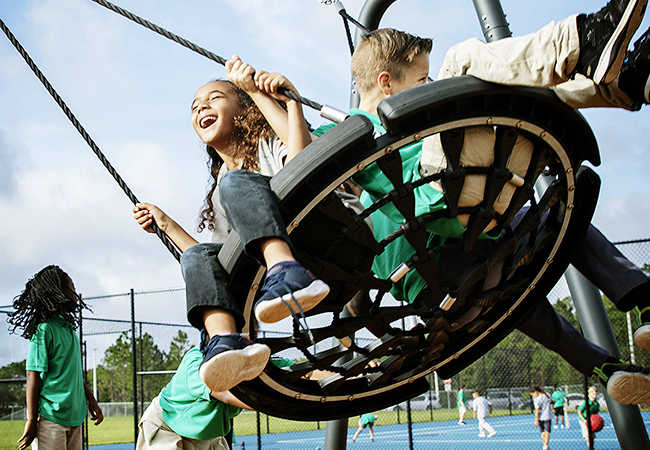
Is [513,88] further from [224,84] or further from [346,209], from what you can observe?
[224,84]

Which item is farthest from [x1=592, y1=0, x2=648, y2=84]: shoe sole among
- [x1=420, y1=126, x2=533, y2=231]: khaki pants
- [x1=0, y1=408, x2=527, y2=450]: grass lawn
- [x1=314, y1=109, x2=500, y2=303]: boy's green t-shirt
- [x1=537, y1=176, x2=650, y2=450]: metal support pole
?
[x1=0, y1=408, x2=527, y2=450]: grass lawn

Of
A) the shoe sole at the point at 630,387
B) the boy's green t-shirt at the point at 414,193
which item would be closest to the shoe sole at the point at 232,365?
the boy's green t-shirt at the point at 414,193

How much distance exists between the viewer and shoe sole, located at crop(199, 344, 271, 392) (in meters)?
1.47

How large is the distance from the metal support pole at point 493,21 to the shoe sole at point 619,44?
2.24 m

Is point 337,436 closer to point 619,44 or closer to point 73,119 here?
point 73,119

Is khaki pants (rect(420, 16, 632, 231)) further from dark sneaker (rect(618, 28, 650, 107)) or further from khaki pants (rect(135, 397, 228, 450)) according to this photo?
khaki pants (rect(135, 397, 228, 450))

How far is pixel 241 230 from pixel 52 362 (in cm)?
299

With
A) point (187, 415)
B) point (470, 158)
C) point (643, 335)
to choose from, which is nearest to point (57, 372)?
point (187, 415)

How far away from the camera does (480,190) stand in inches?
64.4

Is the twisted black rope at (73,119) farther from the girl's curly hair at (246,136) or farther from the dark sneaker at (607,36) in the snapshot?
the dark sneaker at (607,36)

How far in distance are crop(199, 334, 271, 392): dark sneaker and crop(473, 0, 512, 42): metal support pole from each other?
105 inches

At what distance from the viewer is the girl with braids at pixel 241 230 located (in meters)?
1.43

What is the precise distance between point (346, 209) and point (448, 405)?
24077mm

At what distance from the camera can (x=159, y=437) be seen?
2.87 meters
